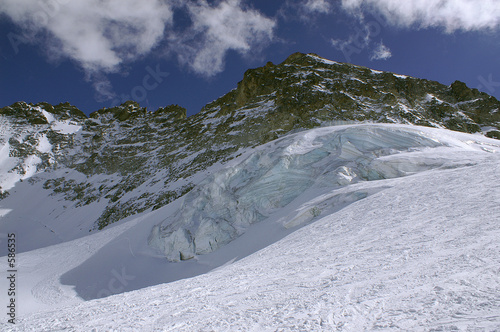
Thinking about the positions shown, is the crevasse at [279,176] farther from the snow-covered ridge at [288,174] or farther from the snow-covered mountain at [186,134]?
the snow-covered mountain at [186,134]

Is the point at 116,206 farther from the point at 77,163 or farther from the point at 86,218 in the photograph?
the point at 77,163

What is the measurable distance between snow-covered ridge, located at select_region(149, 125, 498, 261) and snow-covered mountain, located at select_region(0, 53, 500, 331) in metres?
0.09

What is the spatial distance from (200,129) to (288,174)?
43757 millimetres

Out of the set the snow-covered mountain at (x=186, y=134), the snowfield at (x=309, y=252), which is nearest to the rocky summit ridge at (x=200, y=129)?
the snow-covered mountain at (x=186, y=134)

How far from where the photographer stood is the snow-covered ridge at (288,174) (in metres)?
15.4

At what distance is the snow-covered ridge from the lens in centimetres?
1538

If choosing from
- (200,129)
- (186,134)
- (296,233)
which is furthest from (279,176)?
(186,134)

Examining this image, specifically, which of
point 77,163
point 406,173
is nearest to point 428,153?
point 406,173

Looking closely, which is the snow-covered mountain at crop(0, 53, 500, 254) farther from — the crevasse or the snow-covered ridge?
the snow-covered ridge

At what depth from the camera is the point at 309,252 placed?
756cm

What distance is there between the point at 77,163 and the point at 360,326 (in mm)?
74761

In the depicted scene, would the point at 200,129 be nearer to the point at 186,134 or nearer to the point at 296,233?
the point at 186,134

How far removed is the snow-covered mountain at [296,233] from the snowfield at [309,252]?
5 centimetres

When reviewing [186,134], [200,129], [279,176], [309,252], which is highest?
[186,134]
